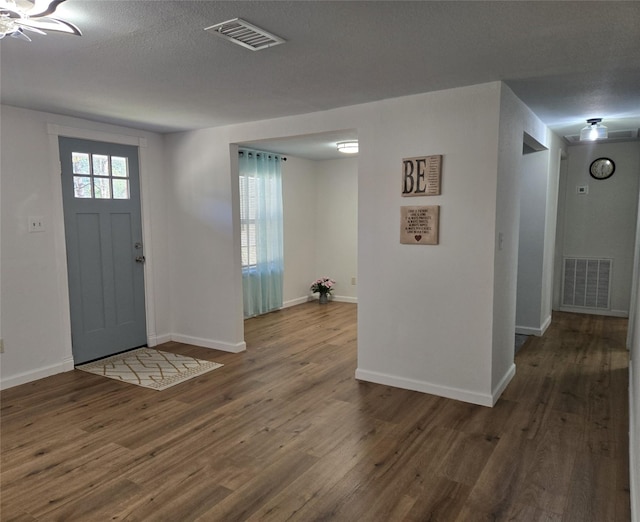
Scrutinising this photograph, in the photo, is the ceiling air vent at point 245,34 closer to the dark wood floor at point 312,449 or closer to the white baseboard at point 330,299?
the dark wood floor at point 312,449

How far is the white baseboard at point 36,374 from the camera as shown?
141 inches

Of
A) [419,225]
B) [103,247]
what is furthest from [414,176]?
[103,247]

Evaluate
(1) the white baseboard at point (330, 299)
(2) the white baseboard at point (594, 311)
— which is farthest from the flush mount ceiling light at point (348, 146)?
(2) the white baseboard at point (594, 311)

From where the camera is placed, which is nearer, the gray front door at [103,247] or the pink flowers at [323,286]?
the gray front door at [103,247]

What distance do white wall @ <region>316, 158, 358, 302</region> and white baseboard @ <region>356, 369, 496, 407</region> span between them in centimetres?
321

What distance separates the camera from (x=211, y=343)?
4645 millimetres

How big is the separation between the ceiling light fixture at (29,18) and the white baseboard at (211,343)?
322 centimetres

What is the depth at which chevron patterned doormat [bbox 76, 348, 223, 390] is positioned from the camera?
3.75 metres

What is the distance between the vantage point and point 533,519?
2.03 meters

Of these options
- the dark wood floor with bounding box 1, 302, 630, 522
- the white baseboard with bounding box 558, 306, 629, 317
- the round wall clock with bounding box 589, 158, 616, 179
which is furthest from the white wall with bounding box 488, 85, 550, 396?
the white baseboard with bounding box 558, 306, 629, 317

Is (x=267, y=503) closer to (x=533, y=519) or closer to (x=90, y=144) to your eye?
(x=533, y=519)

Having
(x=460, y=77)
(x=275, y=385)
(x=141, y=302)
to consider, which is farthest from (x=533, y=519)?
(x=141, y=302)

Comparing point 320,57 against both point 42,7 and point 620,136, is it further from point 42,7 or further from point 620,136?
point 620,136

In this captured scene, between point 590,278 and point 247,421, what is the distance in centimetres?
515
